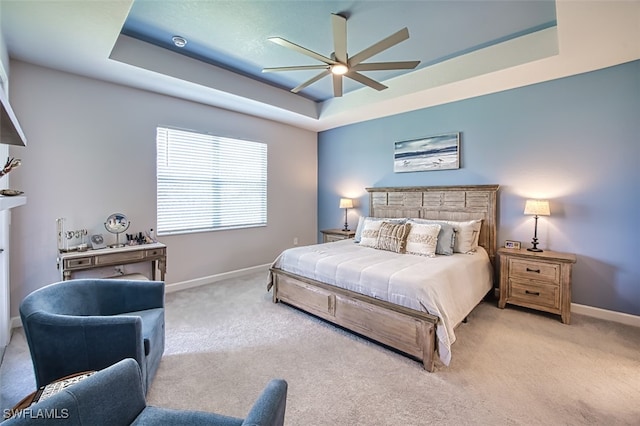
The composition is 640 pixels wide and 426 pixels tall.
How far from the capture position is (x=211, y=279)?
461 centimetres

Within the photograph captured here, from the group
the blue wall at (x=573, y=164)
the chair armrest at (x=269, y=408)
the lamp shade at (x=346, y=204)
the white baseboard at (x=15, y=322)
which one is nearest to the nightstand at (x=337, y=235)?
the lamp shade at (x=346, y=204)

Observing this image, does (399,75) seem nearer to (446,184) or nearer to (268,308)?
(446,184)

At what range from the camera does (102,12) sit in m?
2.26

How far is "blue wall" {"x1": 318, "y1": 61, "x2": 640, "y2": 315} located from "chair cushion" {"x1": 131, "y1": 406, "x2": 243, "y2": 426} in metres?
4.04

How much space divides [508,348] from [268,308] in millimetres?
2575

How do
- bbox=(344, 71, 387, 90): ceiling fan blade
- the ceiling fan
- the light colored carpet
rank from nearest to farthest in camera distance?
1. the light colored carpet
2. the ceiling fan
3. bbox=(344, 71, 387, 90): ceiling fan blade

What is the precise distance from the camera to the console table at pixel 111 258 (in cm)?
297

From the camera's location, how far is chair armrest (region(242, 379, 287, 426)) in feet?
3.30

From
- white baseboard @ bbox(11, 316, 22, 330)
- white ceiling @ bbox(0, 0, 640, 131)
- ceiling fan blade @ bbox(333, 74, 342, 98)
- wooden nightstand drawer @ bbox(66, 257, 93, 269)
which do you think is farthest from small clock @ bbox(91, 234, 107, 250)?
ceiling fan blade @ bbox(333, 74, 342, 98)

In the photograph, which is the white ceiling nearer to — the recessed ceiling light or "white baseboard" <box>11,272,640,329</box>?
the recessed ceiling light

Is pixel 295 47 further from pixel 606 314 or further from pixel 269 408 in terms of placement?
pixel 606 314

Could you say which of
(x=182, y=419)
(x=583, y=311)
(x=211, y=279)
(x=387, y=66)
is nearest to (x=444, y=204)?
(x=583, y=311)

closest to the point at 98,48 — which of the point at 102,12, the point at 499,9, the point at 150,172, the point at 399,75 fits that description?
the point at 102,12

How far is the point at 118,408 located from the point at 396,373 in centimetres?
189
